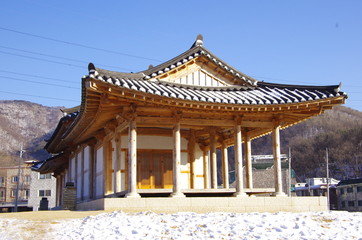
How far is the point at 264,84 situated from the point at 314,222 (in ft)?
26.5

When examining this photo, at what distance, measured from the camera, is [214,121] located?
1667cm

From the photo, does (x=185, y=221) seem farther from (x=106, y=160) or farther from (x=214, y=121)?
(x=106, y=160)

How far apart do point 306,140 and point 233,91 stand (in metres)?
96.2

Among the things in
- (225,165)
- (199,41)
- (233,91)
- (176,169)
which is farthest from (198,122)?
(225,165)

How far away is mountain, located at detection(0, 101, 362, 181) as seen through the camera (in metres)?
92.5


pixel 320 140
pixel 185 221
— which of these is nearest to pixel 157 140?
pixel 185 221

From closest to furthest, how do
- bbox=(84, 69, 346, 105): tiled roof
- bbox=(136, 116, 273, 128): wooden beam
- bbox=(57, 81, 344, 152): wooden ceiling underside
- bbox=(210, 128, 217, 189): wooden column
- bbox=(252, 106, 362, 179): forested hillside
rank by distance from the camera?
1. bbox=(57, 81, 344, 152): wooden ceiling underside
2. bbox=(84, 69, 346, 105): tiled roof
3. bbox=(136, 116, 273, 128): wooden beam
4. bbox=(210, 128, 217, 189): wooden column
5. bbox=(252, 106, 362, 179): forested hillside

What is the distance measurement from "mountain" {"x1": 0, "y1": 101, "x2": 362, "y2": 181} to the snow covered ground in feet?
234

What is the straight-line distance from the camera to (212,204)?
15.1m

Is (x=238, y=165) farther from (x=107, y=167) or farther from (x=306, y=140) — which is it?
(x=306, y=140)

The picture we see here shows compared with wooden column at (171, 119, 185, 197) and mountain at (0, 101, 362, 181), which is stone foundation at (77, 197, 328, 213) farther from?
mountain at (0, 101, 362, 181)

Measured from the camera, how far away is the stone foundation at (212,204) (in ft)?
46.0

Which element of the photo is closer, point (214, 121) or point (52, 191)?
point (214, 121)

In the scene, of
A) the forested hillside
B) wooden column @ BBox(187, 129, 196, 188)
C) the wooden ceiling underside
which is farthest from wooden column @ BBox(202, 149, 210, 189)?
the forested hillside
